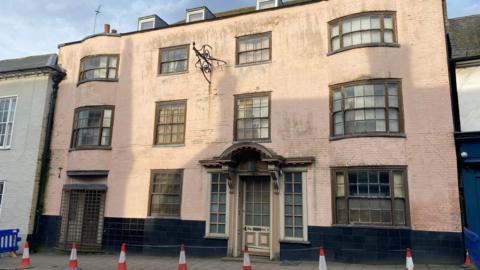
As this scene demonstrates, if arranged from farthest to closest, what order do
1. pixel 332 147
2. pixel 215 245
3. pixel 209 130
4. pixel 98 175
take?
pixel 98 175
pixel 209 130
pixel 215 245
pixel 332 147

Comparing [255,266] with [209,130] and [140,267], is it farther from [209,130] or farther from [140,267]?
[209,130]

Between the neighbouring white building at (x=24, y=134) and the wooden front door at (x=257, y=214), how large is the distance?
975 cm

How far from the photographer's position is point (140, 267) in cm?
1240

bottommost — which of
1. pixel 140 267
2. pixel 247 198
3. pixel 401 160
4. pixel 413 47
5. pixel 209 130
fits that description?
pixel 140 267

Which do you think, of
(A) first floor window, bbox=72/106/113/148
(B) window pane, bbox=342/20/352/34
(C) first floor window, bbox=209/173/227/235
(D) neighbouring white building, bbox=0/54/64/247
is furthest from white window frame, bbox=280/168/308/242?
(D) neighbouring white building, bbox=0/54/64/247

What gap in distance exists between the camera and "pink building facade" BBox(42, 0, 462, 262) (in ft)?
40.7

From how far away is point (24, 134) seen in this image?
18062 mm

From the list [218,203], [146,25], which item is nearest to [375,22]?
[218,203]

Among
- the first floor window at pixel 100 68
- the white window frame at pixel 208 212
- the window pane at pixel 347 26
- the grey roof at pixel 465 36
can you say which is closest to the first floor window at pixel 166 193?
the white window frame at pixel 208 212

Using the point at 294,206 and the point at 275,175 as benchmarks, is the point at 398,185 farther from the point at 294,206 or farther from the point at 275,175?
the point at 275,175

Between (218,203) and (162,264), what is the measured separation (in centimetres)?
307


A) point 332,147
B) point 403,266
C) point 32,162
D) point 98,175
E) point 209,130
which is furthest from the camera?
point 32,162

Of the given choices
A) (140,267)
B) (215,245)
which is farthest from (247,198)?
(140,267)

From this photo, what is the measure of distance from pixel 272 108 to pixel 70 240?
1029 cm
